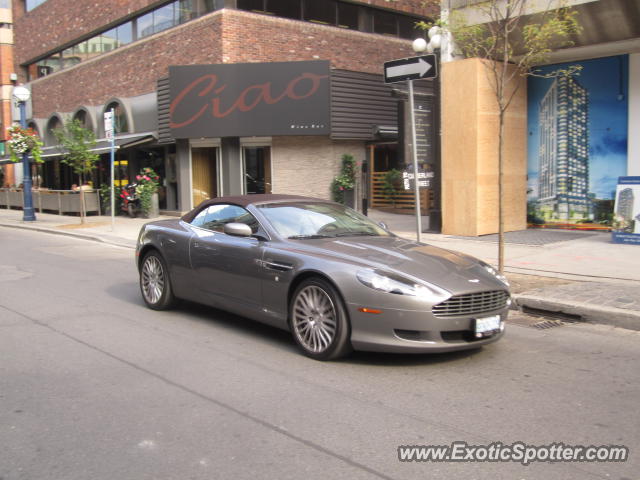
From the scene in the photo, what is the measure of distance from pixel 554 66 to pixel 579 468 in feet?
42.9

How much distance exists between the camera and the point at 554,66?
14680 millimetres

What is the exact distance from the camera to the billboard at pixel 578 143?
13828 millimetres

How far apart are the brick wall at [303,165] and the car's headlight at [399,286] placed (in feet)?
49.8

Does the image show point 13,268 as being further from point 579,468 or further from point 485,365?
point 579,468

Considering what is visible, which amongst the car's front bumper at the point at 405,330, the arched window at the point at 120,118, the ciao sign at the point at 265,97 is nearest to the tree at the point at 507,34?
the car's front bumper at the point at 405,330

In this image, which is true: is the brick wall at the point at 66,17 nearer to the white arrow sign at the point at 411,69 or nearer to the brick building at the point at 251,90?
the brick building at the point at 251,90

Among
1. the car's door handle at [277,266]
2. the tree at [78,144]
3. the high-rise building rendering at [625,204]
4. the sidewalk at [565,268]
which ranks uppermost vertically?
the tree at [78,144]

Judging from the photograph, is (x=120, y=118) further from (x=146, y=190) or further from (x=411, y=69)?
(x=411, y=69)

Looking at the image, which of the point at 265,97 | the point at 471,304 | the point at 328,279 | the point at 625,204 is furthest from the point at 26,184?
the point at 471,304

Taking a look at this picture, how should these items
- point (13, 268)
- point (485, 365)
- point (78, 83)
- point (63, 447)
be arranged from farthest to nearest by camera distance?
point (78, 83) → point (13, 268) → point (485, 365) → point (63, 447)

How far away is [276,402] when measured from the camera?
14.5 ft

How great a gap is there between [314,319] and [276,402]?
1145 mm

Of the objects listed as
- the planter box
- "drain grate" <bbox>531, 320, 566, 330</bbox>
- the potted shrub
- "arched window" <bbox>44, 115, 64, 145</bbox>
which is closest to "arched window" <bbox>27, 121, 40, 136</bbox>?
"arched window" <bbox>44, 115, 64, 145</bbox>

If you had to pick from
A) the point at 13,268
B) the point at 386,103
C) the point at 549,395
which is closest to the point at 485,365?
the point at 549,395
